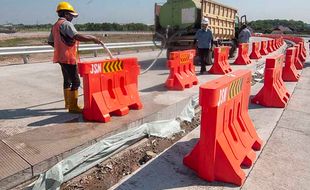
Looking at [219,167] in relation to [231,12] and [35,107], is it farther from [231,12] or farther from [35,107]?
[231,12]

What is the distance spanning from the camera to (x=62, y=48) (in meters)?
5.35

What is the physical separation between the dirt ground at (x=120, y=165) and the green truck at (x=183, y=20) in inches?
336

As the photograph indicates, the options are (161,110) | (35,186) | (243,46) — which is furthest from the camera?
(243,46)

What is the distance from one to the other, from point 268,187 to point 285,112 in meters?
3.33

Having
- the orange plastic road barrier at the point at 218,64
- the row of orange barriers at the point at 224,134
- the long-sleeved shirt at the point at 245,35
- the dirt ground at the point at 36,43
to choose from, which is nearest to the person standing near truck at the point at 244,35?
the long-sleeved shirt at the point at 245,35

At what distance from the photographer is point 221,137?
3523mm

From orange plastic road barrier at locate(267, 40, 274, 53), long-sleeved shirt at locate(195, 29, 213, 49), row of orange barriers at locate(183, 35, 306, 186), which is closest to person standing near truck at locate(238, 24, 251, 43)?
orange plastic road barrier at locate(267, 40, 274, 53)

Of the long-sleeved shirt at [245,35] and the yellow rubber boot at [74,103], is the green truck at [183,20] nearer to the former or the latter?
the long-sleeved shirt at [245,35]

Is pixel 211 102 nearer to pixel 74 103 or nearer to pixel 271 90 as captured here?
pixel 74 103

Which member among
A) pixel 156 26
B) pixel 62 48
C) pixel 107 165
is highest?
pixel 156 26

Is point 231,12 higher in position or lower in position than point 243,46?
higher

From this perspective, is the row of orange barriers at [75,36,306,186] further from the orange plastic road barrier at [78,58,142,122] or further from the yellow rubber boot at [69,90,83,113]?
the yellow rubber boot at [69,90,83,113]

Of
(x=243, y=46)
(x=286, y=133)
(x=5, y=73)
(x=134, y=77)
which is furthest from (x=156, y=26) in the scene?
(x=286, y=133)

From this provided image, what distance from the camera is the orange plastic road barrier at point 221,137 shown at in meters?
3.29
